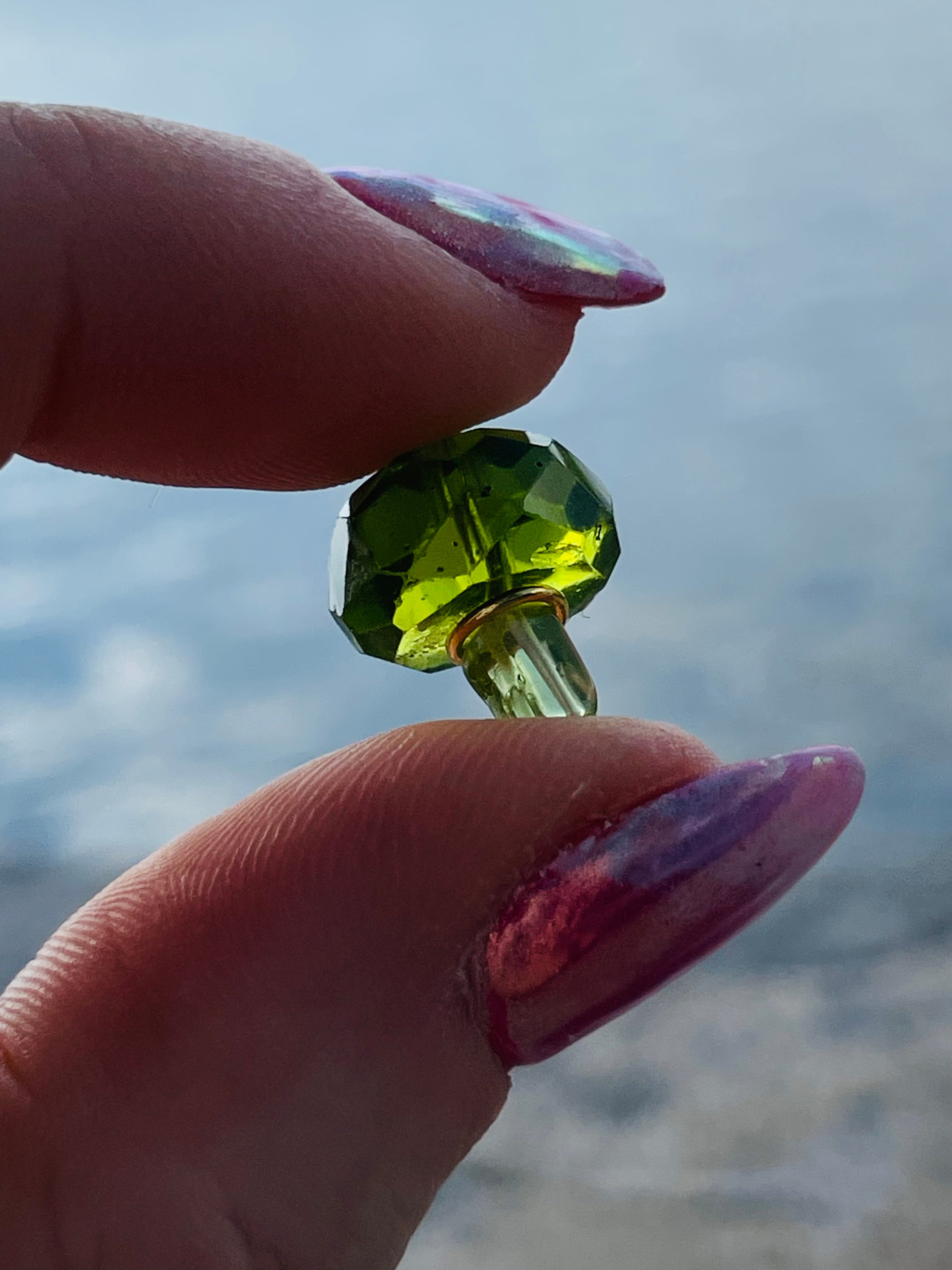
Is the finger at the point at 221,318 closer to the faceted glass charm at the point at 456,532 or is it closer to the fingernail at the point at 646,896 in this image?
the faceted glass charm at the point at 456,532

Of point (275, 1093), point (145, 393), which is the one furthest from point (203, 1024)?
point (145, 393)

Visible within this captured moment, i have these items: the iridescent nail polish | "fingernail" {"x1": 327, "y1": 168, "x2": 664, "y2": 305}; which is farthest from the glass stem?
"fingernail" {"x1": 327, "y1": 168, "x2": 664, "y2": 305}

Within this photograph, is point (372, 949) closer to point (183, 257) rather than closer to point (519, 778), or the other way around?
point (519, 778)

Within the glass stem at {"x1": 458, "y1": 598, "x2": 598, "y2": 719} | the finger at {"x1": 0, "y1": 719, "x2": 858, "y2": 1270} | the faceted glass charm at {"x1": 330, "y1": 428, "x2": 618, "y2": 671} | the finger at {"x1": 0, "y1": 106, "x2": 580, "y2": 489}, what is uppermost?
the finger at {"x1": 0, "y1": 106, "x2": 580, "y2": 489}

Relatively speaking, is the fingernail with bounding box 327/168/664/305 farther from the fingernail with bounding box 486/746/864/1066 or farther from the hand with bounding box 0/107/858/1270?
the fingernail with bounding box 486/746/864/1066

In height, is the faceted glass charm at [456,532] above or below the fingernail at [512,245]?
below

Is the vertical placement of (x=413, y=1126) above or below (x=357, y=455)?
below

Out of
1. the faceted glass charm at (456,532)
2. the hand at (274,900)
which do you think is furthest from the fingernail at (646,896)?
the faceted glass charm at (456,532)
